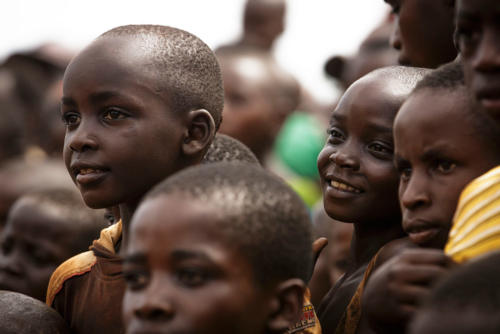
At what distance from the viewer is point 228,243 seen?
91.9 inches

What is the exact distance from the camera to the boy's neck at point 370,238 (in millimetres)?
3178

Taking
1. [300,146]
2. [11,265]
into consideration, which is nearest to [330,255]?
[11,265]

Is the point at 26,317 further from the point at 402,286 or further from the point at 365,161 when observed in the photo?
the point at 402,286

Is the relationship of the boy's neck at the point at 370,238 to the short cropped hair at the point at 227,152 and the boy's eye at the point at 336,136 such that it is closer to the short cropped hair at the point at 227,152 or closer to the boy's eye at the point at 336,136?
the boy's eye at the point at 336,136

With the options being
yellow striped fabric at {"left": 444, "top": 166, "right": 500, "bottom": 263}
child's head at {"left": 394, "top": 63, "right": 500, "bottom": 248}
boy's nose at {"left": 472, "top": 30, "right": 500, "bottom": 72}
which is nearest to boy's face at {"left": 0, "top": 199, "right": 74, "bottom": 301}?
child's head at {"left": 394, "top": 63, "right": 500, "bottom": 248}

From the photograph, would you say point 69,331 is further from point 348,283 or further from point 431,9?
point 431,9

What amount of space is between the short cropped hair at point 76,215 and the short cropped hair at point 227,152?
1.11m

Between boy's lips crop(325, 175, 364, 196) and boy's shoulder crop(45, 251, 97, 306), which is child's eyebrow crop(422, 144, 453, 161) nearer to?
boy's lips crop(325, 175, 364, 196)

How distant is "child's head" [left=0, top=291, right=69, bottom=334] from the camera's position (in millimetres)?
2943

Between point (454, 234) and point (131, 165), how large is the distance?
4.13ft

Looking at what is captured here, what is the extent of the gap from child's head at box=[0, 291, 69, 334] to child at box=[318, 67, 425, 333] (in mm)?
909

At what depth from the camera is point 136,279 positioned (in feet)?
7.81

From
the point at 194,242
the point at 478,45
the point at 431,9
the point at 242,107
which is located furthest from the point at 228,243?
the point at 242,107

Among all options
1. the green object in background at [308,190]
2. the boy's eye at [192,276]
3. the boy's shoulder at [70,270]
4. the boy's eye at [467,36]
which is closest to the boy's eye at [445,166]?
the boy's eye at [467,36]
